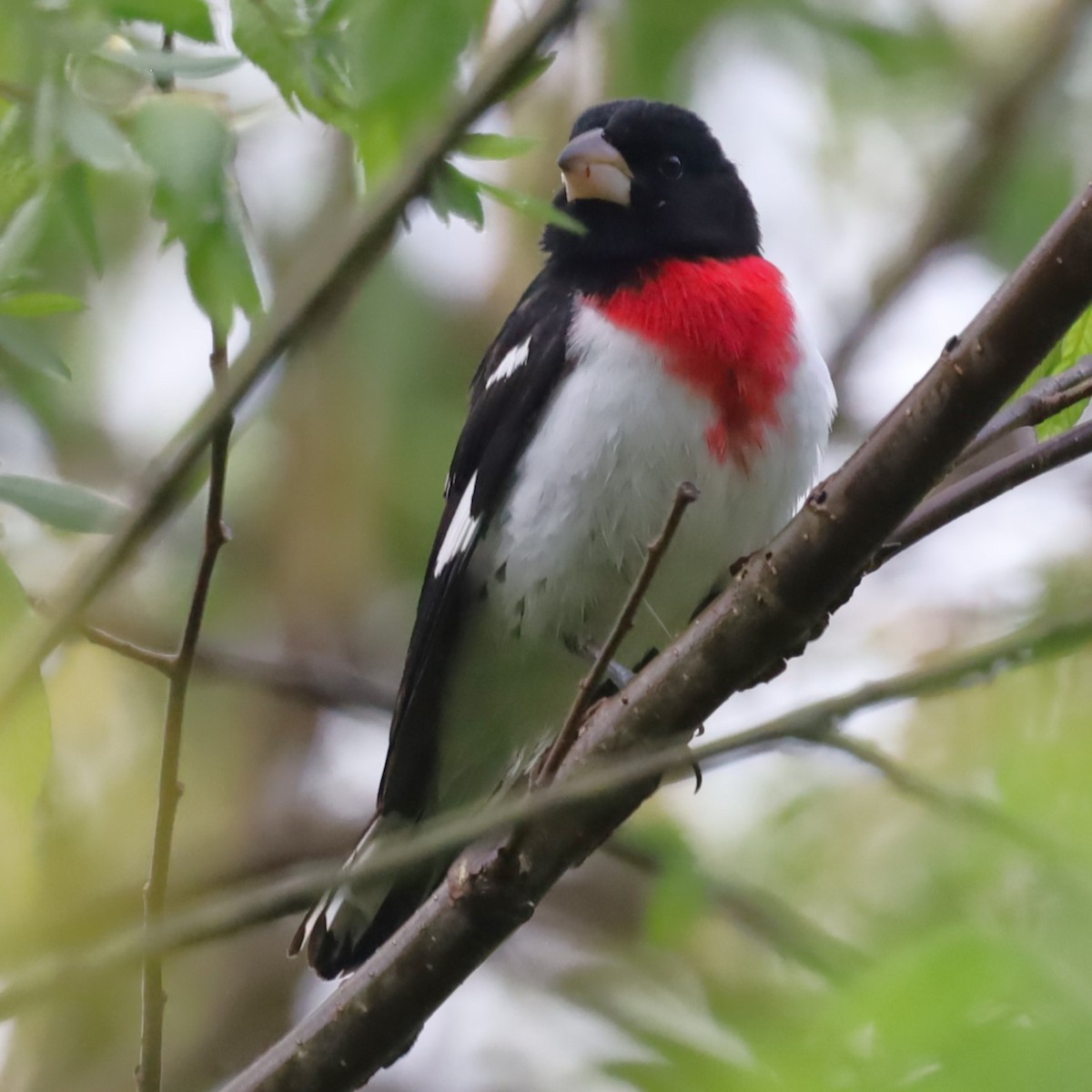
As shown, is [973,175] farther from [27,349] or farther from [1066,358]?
[27,349]

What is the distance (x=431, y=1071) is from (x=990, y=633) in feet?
6.26

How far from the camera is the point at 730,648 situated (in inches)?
73.8

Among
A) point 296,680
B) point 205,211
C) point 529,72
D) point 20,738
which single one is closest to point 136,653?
point 20,738

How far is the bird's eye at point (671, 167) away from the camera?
307 centimetres

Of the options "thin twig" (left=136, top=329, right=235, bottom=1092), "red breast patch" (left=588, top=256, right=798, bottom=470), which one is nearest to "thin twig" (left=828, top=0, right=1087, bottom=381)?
"red breast patch" (left=588, top=256, right=798, bottom=470)

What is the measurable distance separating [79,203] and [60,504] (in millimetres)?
297

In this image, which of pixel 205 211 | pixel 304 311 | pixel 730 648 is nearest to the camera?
pixel 304 311

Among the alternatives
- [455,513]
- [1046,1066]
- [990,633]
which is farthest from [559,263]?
[1046,1066]

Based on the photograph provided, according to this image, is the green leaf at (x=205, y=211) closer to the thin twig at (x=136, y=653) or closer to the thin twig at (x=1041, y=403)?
the thin twig at (x=136, y=653)

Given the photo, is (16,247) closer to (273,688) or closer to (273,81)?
(273,81)

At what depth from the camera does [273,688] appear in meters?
3.54

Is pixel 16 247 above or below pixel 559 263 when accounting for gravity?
below

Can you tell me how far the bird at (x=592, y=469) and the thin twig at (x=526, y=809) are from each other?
1.08m

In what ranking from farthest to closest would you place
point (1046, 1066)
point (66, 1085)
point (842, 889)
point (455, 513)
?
1. point (66, 1085)
2. point (842, 889)
3. point (455, 513)
4. point (1046, 1066)
